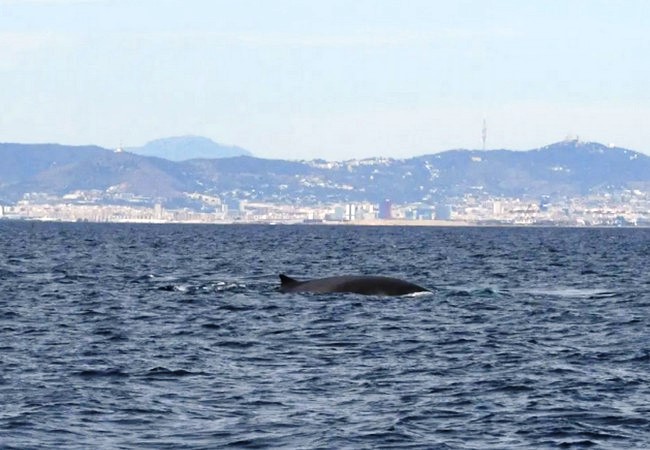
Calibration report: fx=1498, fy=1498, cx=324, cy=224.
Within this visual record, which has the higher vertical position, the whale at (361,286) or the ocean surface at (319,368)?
the whale at (361,286)

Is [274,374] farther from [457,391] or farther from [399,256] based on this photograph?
[399,256]

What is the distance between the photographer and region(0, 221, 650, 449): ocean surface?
78.7ft

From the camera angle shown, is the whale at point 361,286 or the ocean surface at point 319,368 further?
the whale at point 361,286

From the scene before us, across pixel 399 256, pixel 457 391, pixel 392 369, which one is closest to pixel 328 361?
pixel 392 369

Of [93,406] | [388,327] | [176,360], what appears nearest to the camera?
[93,406]

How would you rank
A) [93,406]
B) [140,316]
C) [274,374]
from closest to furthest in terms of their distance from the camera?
[93,406] → [274,374] → [140,316]

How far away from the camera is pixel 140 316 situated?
44.7 meters

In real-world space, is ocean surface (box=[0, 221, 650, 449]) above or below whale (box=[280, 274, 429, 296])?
below

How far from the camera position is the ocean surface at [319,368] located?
78.7ft

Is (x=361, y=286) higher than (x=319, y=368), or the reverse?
(x=361, y=286)

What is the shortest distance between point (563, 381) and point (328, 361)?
5620 mm

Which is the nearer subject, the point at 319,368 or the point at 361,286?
the point at 319,368

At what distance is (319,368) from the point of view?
31.6m

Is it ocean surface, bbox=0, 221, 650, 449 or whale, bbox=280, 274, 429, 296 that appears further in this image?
whale, bbox=280, 274, 429, 296
